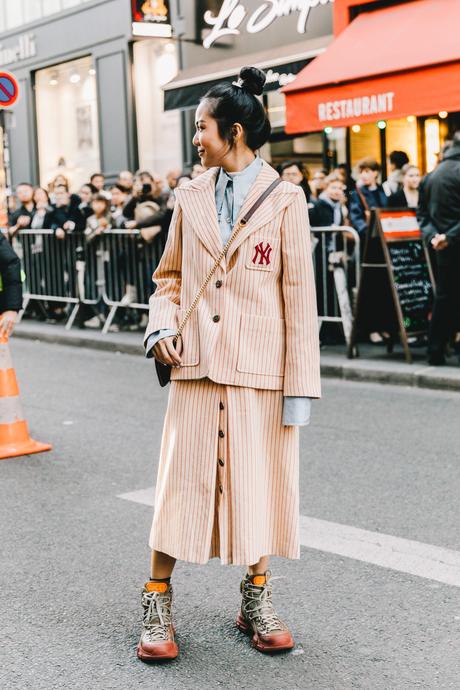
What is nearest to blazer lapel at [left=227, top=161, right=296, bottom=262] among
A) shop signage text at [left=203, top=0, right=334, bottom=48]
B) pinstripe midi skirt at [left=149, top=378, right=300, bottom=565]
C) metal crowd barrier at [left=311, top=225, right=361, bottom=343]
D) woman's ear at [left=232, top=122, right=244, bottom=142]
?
woman's ear at [left=232, top=122, right=244, bottom=142]

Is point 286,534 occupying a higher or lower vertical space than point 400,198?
lower

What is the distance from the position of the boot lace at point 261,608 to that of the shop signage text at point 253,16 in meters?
12.7

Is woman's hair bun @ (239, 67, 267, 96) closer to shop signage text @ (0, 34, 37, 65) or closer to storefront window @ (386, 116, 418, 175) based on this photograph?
storefront window @ (386, 116, 418, 175)

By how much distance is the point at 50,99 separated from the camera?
21281 mm

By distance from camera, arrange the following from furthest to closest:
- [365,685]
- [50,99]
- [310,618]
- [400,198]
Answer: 1. [50,99]
2. [400,198]
3. [310,618]
4. [365,685]

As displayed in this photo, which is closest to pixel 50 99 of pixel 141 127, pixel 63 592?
pixel 141 127

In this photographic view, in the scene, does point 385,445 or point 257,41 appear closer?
point 385,445

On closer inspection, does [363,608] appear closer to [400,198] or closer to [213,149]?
[213,149]

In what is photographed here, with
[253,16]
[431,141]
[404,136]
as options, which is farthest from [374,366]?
[253,16]

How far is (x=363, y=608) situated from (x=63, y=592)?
4.12 ft

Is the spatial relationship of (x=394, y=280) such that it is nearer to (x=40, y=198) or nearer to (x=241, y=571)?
(x=241, y=571)

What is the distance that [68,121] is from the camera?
20859 mm

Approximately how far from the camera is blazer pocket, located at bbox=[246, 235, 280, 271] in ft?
11.5

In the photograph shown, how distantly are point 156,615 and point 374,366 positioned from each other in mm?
6236
